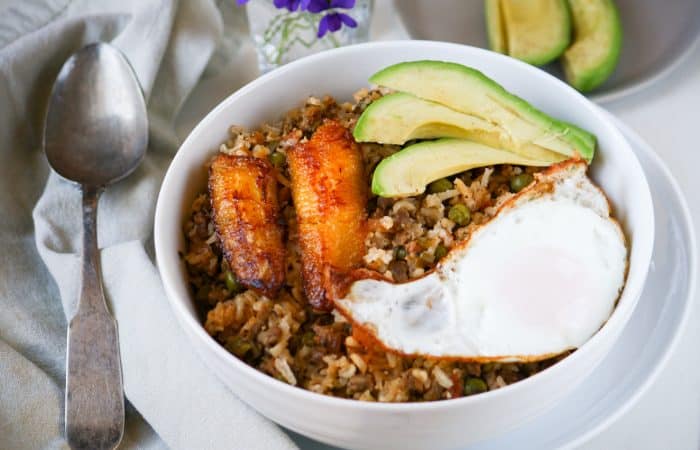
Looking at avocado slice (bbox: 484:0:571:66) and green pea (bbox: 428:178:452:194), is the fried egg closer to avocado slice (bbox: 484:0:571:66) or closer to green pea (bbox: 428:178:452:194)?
green pea (bbox: 428:178:452:194)

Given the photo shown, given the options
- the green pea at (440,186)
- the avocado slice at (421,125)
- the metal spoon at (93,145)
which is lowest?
the metal spoon at (93,145)

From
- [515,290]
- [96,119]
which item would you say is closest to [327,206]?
[515,290]

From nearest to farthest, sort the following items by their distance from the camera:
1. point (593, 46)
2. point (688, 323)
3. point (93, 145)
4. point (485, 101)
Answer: point (485, 101), point (688, 323), point (93, 145), point (593, 46)

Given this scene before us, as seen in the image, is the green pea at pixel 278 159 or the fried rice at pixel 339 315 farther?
the green pea at pixel 278 159

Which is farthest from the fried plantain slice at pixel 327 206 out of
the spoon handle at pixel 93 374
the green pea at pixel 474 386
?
the spoon handle at pixel 93 374

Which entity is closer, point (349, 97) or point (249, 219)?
point (249, 219)

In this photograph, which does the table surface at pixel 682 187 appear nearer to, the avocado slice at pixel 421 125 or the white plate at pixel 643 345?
the white plate at pixel 643 345

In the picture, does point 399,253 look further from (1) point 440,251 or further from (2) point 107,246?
(2) point 107,246
